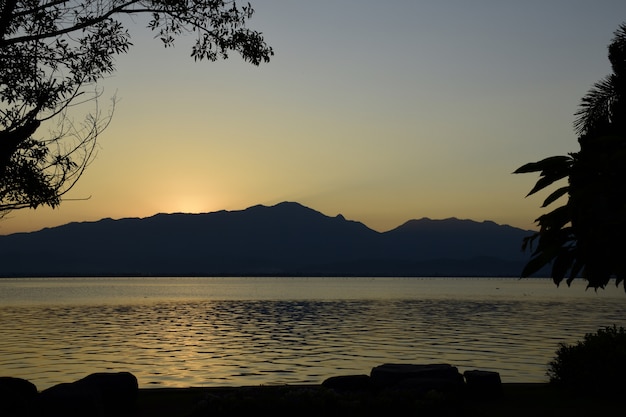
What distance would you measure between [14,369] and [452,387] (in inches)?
1198

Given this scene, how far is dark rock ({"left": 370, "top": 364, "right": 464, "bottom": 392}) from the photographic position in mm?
18109

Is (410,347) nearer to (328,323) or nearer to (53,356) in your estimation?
(53,356)

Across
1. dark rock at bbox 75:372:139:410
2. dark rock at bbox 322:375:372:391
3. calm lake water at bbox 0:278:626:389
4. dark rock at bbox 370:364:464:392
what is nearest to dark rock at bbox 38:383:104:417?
dark rock at bbox 75:372:139:410

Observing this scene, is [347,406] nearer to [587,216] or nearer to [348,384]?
[348,384]

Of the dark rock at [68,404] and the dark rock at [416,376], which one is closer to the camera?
the dark rock at [68,404]

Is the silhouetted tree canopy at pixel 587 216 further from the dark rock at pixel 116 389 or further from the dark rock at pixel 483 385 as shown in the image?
the dark rock at pixel 116 389

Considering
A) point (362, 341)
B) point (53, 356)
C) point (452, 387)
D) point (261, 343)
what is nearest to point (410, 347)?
point (362, 341)

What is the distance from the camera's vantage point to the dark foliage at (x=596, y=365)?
1965 centimetres

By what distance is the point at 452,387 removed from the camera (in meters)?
18.3

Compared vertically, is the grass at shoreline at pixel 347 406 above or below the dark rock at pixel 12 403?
below

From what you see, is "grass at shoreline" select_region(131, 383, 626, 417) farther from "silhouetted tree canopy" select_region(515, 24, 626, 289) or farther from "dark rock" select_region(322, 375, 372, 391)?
"silhouetted tree canopy" select_region(515, 24, 626, 289)

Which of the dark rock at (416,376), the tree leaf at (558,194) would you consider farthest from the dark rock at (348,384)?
the tree leaf at (558,194)

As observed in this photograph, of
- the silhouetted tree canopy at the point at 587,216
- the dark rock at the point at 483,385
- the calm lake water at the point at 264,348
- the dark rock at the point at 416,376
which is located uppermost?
the silhouetted tree canopy at the point at 587,216

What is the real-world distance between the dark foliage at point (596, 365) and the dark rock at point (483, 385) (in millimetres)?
2323
